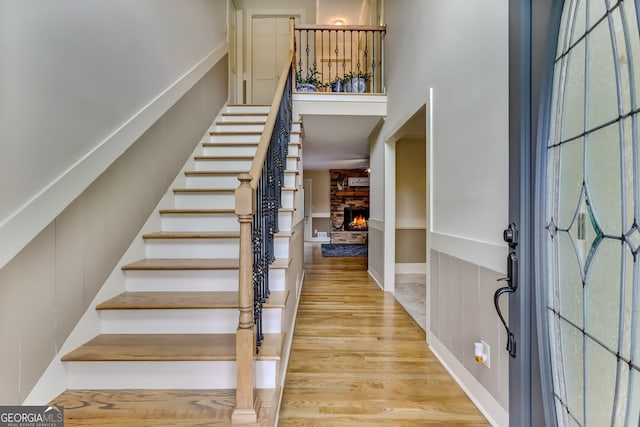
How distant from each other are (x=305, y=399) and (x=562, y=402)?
3.87 ft

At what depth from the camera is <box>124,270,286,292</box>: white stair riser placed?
1940 mm

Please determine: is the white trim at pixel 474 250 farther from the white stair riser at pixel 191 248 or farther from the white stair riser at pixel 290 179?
the white stair riser at pixel 191 248

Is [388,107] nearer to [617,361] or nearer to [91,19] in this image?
[91,19]

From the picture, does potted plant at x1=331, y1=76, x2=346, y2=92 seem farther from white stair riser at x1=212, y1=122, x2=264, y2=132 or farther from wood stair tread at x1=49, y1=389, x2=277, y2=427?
wood stair tread at x1=49, y1=389, x2=277, y2=427

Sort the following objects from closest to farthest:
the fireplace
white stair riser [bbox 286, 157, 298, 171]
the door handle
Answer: the door handle → white stair riser [bbox 286, 157, 298, 171] → the fireplace

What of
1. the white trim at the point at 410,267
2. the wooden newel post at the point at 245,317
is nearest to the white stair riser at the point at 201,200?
the wooden newel post at the point at 245,317

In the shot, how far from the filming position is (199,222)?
244 centimetres

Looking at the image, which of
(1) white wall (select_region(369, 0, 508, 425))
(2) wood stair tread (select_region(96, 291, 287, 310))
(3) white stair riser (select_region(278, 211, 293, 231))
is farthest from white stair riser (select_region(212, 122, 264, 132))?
(2) wood stair tread (select_region(96, 291, 287, 310))

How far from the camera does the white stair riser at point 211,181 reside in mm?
2848

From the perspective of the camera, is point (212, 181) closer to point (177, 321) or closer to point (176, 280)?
point (176, 280)

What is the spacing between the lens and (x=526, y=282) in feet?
4.08

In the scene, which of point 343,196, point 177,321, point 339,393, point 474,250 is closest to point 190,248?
point 177,321

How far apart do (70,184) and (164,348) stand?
921 millimetres

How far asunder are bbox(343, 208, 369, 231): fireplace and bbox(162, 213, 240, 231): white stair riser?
7344mm
